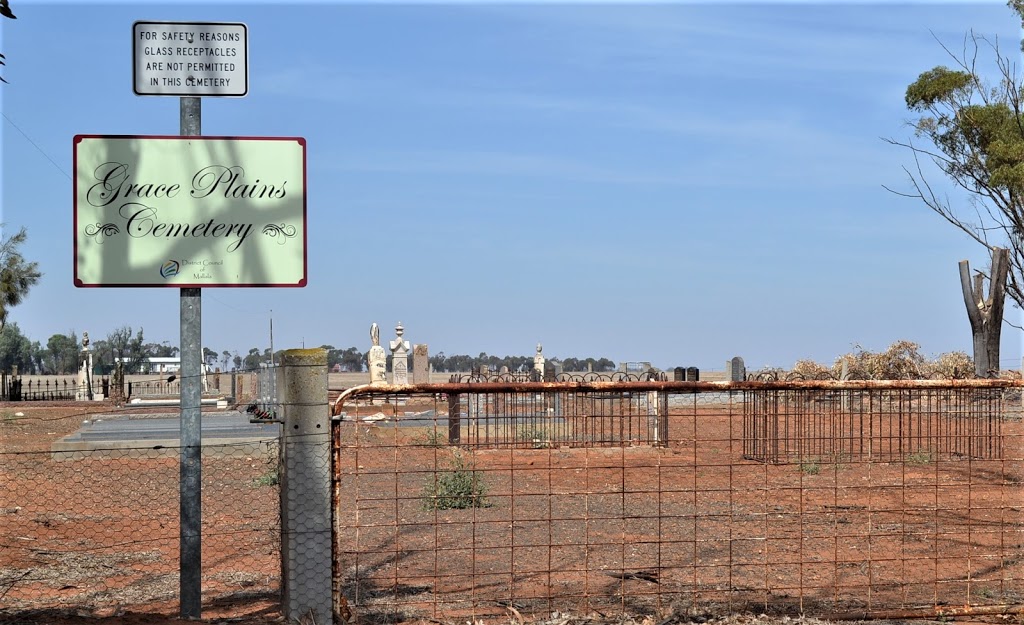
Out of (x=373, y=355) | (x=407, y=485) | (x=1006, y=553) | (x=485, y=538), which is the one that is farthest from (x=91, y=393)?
(x=1006, y=553)

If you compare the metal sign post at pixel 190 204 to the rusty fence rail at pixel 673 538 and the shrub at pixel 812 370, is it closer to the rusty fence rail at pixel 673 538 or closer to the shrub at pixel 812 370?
the rusty fence rail at pixel 673 538

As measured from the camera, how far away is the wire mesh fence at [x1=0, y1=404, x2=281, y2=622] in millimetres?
7301

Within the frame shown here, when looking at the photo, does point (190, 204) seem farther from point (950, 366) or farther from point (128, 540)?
point (950, 366)

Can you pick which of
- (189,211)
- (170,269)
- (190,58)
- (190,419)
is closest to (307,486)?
(190,419)

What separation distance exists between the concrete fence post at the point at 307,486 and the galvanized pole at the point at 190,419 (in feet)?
1.78

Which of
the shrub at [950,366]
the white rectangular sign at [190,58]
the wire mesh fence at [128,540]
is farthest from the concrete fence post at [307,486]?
the shrub at [950,366]

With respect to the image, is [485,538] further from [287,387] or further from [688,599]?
[287,387]

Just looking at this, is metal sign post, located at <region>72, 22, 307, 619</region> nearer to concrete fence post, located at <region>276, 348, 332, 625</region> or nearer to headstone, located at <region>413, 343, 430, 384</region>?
concrete fence post, located at <region>276, 348, 332, 625</region>

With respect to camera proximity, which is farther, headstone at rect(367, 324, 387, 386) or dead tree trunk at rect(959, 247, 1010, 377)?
headstone at rect(367, 324, 387, 386)

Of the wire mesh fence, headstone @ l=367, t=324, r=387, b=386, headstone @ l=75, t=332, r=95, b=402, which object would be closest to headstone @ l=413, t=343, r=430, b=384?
headstone @ l=367, t=324, r=387, b=386

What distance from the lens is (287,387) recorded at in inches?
227

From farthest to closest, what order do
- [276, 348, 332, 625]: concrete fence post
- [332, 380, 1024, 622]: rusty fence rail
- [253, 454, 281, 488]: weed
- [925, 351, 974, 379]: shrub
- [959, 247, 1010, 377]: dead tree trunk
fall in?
[925, 351, 974, 379]: shrub, [959, 247, 1010, 377]: dead tree trunk, [253, 454, 281, 488]: weed, [332, 380, 1024, 622]: rusty fence rail, [276, 348, 332, 625]: concrete fence post

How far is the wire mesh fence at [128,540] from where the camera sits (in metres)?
7.30

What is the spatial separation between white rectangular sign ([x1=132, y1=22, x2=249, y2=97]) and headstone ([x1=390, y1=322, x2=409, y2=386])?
26.1 metres
